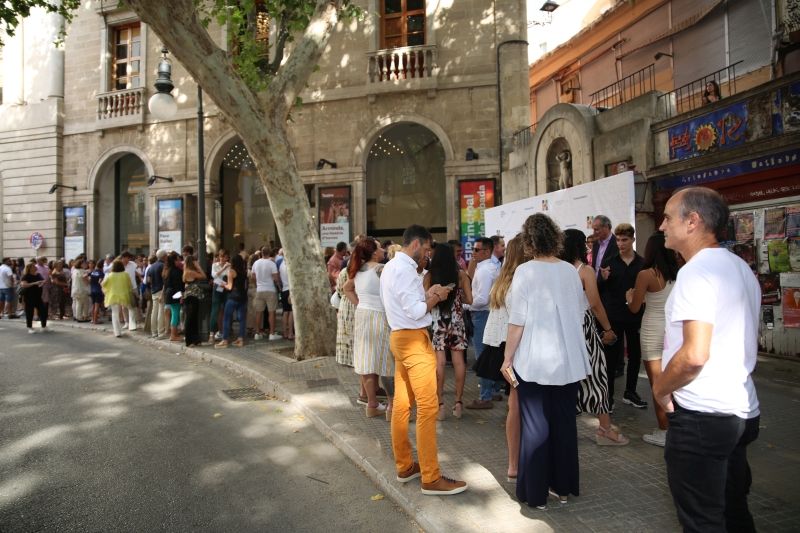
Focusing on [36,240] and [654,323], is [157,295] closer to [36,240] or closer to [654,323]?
[654,323]

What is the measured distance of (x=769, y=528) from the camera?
3193 mm

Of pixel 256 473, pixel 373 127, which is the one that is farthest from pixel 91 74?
pixel 256 473

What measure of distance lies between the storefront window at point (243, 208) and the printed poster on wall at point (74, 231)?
17.4 feet

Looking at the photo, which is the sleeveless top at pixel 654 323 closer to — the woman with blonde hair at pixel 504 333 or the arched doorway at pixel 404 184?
the woman with blonde hair at pixel 504 333

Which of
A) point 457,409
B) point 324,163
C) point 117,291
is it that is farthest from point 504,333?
point 324,163

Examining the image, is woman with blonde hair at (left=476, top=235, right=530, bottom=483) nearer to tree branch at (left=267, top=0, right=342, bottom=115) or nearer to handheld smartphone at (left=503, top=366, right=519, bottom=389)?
handheld smartphone at (left=503, top=366, right=519, bottom=389)

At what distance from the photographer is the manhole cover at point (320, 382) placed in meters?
7.24

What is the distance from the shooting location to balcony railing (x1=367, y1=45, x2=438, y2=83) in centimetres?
1638

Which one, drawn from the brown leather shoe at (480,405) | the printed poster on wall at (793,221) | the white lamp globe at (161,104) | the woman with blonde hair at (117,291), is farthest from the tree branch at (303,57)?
the printed poster on wall at (793,221)

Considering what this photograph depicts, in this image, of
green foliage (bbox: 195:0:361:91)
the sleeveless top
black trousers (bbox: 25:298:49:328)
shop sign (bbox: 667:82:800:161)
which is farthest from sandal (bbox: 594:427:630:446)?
black trousers (bbox: 25:298:49:328)

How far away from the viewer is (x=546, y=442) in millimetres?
3498

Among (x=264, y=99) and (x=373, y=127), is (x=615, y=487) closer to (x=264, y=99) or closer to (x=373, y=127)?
(x=264, y=99)

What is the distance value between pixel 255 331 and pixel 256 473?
8186 mm

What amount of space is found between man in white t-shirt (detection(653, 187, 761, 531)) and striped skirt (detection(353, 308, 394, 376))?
3.41 metres
